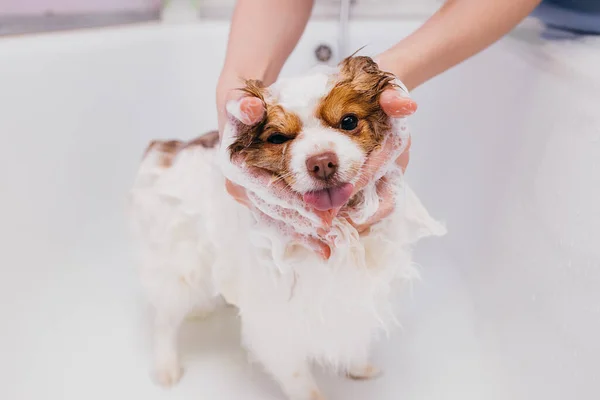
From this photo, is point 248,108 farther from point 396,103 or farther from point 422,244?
point 422,244

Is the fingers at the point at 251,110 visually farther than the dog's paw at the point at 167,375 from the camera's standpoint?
No

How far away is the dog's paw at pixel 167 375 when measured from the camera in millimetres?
974

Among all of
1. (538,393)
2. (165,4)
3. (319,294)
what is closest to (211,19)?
(165,4)

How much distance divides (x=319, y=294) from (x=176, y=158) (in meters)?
0.39

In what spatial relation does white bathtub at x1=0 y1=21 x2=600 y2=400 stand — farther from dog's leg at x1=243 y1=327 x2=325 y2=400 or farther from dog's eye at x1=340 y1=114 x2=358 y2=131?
dog's eye at x1=340 y1=114 x2=358 y2=131

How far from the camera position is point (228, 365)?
102 centimetres

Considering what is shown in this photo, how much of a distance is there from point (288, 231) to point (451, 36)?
373mm

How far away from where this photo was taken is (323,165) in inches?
18.6

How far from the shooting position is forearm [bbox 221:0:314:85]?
780 mm

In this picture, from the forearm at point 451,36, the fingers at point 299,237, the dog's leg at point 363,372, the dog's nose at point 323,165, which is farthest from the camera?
the dog's leg at point 363,372

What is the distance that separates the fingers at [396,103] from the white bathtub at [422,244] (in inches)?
14.1

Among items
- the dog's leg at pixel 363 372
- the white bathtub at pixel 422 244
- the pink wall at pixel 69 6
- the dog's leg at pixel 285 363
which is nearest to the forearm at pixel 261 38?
the white bathtub at pixel 422 244

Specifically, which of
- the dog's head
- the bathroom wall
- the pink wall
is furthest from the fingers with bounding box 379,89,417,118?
the pink wall

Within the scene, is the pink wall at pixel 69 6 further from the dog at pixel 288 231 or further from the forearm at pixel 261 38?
the forearm at pixel 261 38
